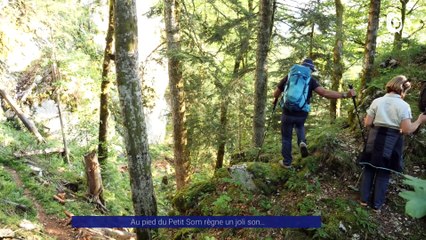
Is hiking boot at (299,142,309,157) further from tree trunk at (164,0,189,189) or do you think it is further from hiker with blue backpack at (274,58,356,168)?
tree trunk at (164,0,189,189)

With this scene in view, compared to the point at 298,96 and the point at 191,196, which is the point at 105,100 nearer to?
the point at 191,196

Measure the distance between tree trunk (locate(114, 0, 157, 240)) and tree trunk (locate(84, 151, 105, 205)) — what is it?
4812 mm

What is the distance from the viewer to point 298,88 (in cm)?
580

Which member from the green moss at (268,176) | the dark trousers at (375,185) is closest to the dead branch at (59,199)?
the green moss at (268,176)

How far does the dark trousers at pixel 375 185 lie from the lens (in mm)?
5176

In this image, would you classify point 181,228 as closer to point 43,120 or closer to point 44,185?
point 44,185

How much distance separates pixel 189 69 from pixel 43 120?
29.4ft

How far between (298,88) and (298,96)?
138mm

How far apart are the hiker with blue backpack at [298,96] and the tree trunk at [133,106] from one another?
101 inches

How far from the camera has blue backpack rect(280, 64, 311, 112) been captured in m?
5.80

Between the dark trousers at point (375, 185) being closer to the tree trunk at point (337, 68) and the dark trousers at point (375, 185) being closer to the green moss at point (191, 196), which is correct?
the green moss at point (191, 196)
